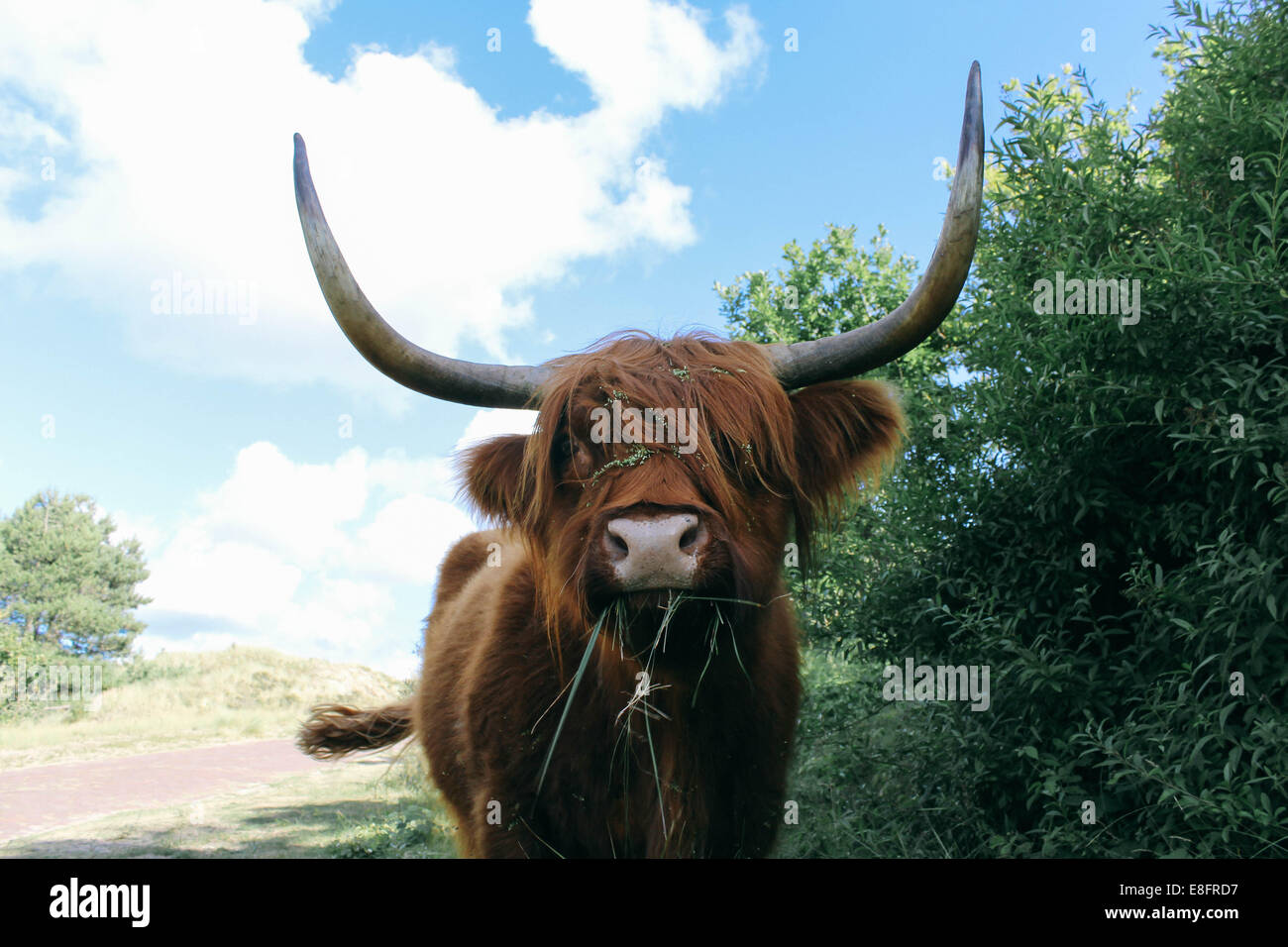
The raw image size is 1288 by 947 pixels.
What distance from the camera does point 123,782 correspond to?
7977mm

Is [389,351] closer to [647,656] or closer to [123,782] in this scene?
[647,656]

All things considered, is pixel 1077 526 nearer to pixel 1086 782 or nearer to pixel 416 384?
pixel 1086 782

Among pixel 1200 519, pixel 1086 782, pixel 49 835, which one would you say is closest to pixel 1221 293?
pixel 1200 519

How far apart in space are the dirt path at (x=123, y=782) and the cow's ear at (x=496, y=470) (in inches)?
177

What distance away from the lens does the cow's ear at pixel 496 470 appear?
11.6 ft

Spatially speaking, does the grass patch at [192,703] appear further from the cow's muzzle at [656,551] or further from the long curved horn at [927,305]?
the cow's muzzle at [656,551]

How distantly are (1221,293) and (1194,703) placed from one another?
1.71m

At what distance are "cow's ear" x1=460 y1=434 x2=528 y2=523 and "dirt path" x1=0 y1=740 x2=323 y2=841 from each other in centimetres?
449

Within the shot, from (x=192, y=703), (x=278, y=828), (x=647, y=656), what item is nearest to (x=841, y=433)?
(x=647, y=656)

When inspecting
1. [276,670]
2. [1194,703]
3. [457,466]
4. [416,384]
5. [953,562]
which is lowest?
[276,670]

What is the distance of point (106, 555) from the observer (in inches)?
936

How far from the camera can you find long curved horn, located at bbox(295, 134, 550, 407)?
2961mm

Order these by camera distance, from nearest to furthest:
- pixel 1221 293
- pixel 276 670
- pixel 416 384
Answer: pixel 416 384
pixel 1221 293
pixel 276 670
